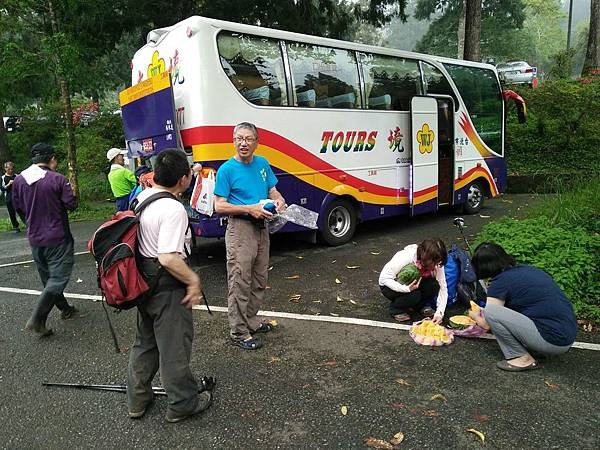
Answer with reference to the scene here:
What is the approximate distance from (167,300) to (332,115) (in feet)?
16.1

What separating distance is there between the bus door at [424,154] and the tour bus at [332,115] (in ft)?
0.06

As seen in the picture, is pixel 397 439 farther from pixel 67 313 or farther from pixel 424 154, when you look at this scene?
pixel 424 154

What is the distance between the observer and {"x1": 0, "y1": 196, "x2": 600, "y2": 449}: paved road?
8.86ft

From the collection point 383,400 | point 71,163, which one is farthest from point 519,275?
point 71,163

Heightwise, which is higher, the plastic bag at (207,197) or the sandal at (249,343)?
the plastic bag at (207,197)

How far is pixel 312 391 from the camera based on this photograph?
318 cm

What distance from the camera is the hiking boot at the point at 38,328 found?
427 centimetres

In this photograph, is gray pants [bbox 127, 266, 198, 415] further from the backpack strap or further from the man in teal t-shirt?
the man in teal t-shirt

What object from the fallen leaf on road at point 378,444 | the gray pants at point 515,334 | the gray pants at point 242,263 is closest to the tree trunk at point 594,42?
the gray pants at point 515,334

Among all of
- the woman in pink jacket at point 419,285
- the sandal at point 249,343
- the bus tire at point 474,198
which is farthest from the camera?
the bus tire at point 474,198

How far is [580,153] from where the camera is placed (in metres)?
12.9

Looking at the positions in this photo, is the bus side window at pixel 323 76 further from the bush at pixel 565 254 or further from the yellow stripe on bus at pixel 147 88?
the bush at pixel 565 254

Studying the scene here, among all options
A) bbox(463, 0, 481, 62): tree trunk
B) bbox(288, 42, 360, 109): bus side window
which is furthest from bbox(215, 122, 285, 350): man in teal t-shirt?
bbox(463, 0, 481, 62): tree trunk

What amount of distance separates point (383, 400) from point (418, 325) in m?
1.12
